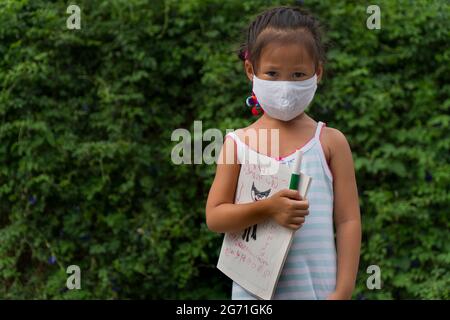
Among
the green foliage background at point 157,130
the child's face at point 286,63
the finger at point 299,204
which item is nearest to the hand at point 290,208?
the finger at point 299,204

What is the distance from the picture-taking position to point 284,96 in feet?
7.12

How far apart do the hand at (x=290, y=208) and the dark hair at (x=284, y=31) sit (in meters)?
0.42

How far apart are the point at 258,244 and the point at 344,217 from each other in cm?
27

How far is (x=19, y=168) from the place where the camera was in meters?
4.90

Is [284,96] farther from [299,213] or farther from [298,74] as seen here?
[299,213]

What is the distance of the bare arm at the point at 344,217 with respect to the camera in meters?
2.17

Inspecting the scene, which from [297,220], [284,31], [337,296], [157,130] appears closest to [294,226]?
[297,220]

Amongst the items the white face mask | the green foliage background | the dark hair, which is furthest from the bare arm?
the green foliage background

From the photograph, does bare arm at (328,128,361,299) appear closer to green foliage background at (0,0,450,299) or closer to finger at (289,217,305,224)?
finger at (289,217,305,224)

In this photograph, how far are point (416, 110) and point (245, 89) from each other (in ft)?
3.61

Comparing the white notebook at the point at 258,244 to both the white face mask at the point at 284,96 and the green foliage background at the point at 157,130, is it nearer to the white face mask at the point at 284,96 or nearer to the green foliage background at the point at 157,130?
the white face mask at the point at 284,96

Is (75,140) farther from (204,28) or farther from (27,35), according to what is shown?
(204,28)
